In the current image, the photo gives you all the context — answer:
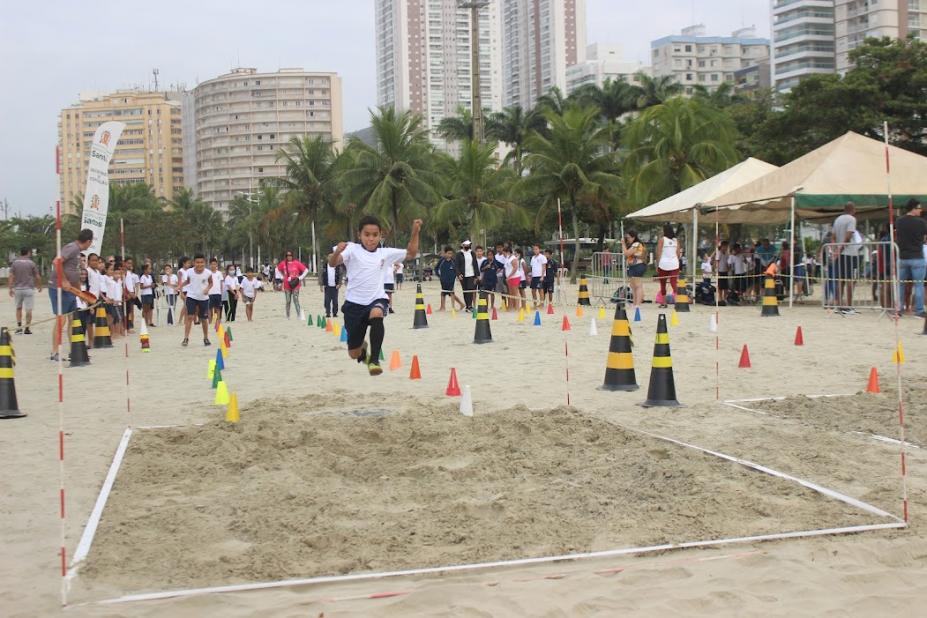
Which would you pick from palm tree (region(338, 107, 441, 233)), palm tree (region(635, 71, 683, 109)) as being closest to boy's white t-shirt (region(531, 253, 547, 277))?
palm tree (region(338, 107, 441, 233))

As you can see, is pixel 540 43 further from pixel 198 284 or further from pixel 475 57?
pixel 198 284

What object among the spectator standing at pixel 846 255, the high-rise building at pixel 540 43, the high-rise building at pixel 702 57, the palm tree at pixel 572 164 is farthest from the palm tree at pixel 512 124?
the high-rise building at pixel 540 43

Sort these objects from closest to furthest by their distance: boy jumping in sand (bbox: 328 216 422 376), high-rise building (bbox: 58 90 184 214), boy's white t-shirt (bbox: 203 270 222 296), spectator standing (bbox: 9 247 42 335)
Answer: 1. boy jumping in sand (bbox: 328 216 422 376)
2. boy's white t-shirt (bbox: 203 270 222 296)
3. spectator standing (bbox: 9 247 42 335)
4. high-rise building (bbox: 58 90 184 214)

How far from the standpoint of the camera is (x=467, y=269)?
24.0 m

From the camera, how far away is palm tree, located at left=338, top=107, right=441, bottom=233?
187 feet

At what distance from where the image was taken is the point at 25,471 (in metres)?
7.12

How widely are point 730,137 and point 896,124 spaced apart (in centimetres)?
760

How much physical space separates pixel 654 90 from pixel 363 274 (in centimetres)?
6227

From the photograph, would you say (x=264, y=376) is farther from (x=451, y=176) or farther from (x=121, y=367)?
(x=451, y=176)

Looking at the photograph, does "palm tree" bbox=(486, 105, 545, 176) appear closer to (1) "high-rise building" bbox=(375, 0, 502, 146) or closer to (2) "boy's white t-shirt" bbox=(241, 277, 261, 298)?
(2) "boy's white t-shirt" bbox=(241, 277, 261, 298)

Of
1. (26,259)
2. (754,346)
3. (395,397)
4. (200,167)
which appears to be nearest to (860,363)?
(754,346)

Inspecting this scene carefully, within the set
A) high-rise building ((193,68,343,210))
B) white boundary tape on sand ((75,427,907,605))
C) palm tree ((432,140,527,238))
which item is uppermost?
high-rise building ((193,68,343,210))

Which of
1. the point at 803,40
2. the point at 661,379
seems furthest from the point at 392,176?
the point at 803,40

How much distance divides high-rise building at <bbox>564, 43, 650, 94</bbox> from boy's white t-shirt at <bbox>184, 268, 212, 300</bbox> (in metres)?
149
